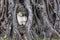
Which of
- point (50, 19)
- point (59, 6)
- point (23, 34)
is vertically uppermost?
point (59, 6)

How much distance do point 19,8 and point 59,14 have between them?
14.1 inches

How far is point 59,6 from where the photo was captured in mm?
1832

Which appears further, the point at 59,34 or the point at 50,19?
the point at 50,19

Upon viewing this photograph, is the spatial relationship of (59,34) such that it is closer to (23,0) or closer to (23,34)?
(23,34)

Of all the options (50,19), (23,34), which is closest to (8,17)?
(23,34)

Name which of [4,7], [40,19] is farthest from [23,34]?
[4,7]

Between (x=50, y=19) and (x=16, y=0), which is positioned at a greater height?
(x=16, y=0)

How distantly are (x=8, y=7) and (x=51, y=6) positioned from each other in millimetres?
393

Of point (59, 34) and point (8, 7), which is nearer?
point (59, 34)

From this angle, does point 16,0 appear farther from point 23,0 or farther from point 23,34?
point 23,34

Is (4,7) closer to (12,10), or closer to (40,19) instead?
(12,10)

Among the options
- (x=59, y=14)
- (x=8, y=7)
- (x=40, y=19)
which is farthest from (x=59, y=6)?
(x=8, y=7)

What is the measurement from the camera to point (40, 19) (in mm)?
1844

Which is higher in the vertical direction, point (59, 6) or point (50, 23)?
point (59, 6)
